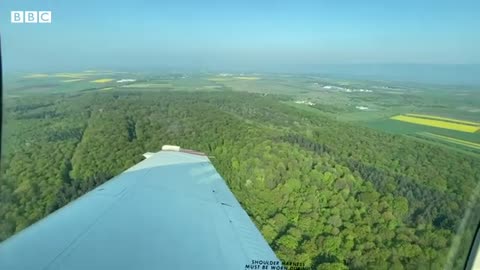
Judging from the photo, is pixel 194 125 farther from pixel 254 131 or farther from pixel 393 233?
pixel 393 233

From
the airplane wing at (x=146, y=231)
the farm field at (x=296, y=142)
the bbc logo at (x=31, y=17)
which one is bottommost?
the airplane wing at (x=146, y=231)

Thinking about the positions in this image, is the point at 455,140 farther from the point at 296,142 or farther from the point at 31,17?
the point at 31,17

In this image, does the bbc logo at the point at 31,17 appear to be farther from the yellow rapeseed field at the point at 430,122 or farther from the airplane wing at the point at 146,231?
the yellow rapeseed field at the point at 430,122

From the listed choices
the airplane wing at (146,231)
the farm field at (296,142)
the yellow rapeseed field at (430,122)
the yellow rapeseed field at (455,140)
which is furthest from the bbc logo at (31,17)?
the yellow rapeseed field at (455,140)

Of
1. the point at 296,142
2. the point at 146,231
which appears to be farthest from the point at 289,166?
the point at 146,231

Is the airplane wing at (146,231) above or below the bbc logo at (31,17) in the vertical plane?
below

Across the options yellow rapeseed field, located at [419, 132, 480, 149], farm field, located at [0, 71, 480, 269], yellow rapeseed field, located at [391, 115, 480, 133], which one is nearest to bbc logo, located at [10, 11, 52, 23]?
farm field, located at [0, 71, 480, 269]

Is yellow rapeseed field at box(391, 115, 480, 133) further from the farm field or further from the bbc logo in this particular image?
the bbc logo
